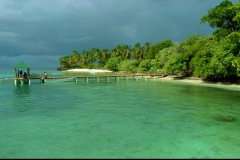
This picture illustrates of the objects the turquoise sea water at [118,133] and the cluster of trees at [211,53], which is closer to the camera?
the turquoise sea water at [118,133]

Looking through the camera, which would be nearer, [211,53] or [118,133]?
[118,133]

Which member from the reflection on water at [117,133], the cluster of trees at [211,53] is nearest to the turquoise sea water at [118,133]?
the reflection on water at [117,133]

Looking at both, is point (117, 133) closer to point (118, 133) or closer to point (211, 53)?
point (118, 133)

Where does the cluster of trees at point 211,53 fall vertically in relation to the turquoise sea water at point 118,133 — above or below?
above

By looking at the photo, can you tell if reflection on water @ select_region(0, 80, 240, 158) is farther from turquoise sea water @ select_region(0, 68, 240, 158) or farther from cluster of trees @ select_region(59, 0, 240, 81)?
cluster of trees @ select_region(59, 0, 240, 81)

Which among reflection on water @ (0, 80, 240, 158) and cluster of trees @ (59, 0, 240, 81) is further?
cluster of trees @ (59, 0, 240, 81)

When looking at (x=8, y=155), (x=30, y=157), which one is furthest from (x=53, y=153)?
(x=8, y=155)

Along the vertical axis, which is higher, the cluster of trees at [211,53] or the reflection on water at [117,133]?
the cluster of trees at [211,53]

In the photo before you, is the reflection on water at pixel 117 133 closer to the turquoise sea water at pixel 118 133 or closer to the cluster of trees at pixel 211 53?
the turquoise sea water at pixel 118 133

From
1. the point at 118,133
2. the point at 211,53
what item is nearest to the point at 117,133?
the point at 118,133

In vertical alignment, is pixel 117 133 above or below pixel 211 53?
below

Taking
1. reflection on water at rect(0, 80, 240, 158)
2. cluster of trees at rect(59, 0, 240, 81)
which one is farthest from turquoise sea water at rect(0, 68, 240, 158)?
cluster of trees at rect(59, 0, 240, 81)

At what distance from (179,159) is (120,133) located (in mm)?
3684

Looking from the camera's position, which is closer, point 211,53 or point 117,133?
point 117,133
